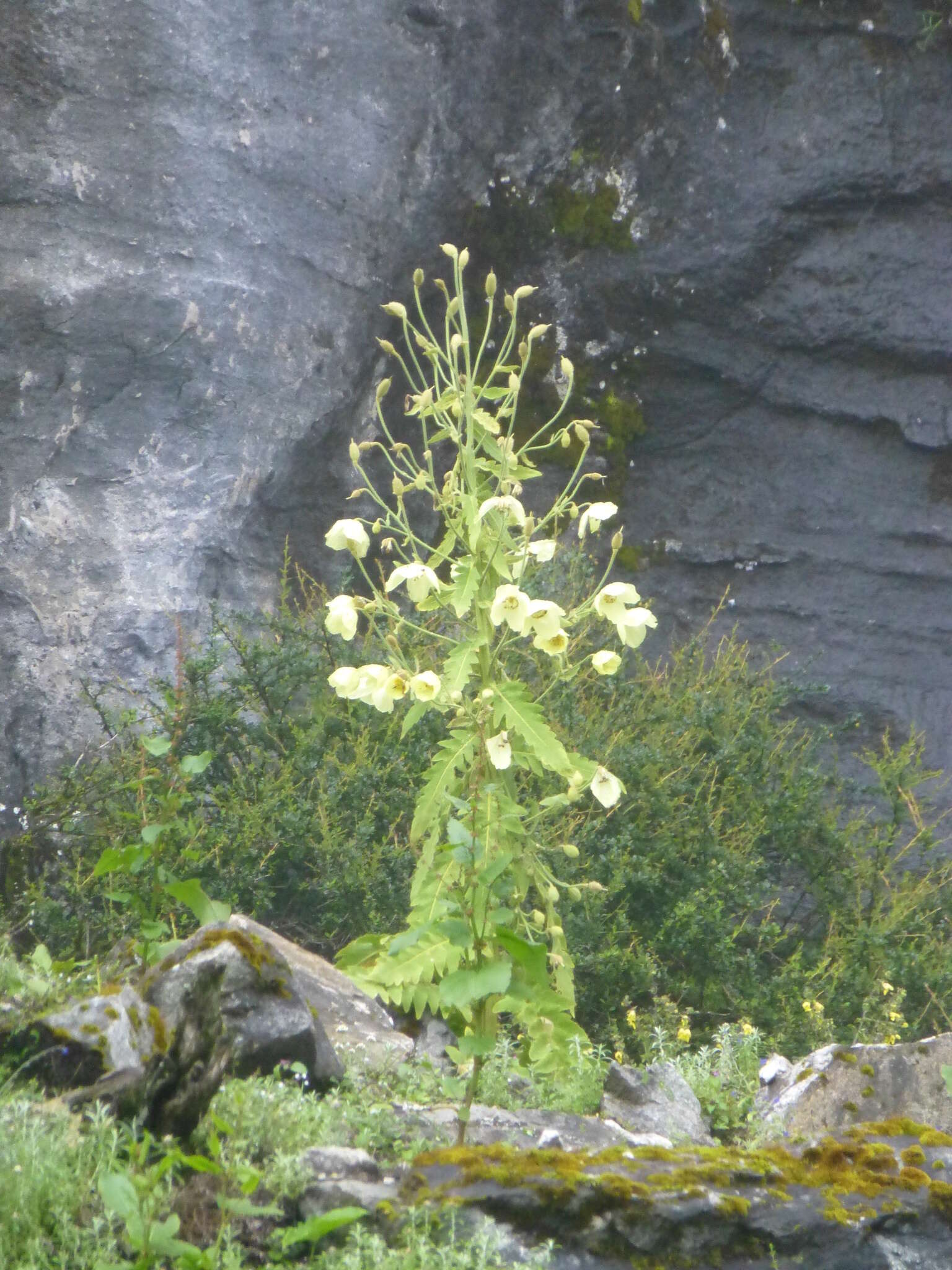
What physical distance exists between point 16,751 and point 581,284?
4234 mm

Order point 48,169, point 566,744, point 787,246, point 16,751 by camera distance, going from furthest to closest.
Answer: point 787,246, point 48,169, point 16,751, point 566,744

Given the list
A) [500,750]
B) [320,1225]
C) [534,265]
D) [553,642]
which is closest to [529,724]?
[500,750]

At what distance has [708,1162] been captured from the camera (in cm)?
238

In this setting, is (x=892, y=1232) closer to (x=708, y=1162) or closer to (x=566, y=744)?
(x=708, y=1162)

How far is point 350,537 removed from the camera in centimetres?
352

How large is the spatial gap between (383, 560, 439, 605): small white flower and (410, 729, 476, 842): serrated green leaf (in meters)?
0.42

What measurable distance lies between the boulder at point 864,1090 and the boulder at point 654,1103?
22cm

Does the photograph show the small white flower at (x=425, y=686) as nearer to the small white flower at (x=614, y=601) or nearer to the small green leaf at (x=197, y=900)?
the small white flower at (x=614, y=601)

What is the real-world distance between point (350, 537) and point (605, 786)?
101 centimetres

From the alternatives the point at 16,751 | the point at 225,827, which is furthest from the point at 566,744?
the point at 16,751

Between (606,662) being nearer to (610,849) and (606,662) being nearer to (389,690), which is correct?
(389,690)

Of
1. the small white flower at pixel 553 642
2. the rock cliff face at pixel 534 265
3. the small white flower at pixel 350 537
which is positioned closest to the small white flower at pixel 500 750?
the small white flower at pixel 553 642

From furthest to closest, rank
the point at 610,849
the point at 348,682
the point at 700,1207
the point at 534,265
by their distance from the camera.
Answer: the point at 534,265 → the point at 610,849 → the point at 348,682 → the point at 700,1207

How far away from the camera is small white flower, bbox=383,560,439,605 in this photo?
3461 mm
